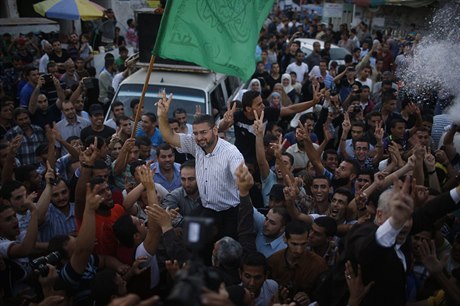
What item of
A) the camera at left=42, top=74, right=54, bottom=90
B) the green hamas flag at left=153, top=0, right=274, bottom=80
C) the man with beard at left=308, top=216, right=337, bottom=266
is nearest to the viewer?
the man with beard at left=308, top=216, right=337, bottom=266

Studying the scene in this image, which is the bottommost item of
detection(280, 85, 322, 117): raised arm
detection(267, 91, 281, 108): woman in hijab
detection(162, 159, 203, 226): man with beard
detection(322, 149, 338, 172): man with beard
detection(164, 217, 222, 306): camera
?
detection(267, 91, 281, 108): woman in hijab

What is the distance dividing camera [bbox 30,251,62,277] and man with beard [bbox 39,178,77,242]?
70 centimetres

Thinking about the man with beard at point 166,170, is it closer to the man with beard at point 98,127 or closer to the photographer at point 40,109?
the man with beard at point 98,127

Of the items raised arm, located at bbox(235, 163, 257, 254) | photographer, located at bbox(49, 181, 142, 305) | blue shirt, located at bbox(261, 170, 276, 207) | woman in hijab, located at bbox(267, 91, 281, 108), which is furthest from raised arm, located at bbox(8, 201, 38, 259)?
woman in hijab, located at bbox(267, 91, 281, 108)

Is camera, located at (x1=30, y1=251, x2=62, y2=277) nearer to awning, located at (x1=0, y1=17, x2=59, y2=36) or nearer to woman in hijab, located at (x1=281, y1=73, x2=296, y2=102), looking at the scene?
woman in hijab, located at (x1=281, y1=73, x2=296, y2=102)

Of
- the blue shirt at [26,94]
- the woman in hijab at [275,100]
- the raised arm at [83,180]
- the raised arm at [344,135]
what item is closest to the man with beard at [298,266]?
the raised arm at [83,180]

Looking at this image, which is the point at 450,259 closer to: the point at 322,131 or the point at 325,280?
the point at 325,280

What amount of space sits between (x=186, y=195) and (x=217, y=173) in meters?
0.64

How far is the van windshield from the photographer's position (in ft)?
24.9

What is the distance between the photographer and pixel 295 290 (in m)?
3.85

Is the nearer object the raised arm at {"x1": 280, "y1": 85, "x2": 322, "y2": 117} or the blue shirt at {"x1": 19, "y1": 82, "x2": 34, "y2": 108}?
the raised arm at {"x1": 280, "y1": 85, "x2": 322, "y2": 117}

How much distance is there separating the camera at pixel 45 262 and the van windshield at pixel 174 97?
4120 mm

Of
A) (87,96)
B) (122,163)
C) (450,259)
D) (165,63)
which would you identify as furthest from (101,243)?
(87,96)

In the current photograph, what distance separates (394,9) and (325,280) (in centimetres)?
2009
